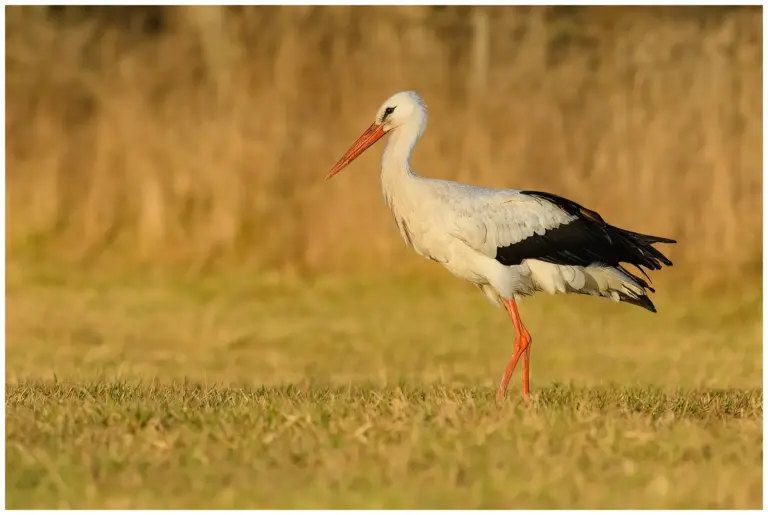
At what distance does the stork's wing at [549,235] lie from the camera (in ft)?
25.7

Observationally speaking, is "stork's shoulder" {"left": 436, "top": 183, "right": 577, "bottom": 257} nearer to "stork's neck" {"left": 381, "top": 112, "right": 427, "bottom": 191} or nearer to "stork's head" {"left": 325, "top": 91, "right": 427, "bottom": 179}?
"stork's neck" {"left": 381, "top": 112, "right": 427, "bottom": 191}

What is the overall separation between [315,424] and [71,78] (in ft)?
30.9

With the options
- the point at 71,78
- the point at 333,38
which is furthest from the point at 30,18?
the point at 333,38

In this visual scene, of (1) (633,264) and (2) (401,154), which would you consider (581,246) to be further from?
(2) (401,154)

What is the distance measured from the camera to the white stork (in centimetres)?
781

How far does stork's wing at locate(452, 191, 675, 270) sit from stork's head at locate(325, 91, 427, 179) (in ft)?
2.17

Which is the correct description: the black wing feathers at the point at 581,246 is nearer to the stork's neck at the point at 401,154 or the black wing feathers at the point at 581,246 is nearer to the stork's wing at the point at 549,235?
the stork's wing at the point at 549,235

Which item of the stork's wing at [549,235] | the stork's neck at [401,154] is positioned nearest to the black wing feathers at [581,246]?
the stork's wing at [549,235]

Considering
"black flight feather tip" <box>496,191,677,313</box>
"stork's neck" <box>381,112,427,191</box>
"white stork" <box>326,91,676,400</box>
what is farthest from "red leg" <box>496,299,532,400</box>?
"stork's neck" <box>381,112,427,191</box>

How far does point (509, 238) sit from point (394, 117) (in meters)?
1.03

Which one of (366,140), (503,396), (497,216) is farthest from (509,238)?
(366,140)

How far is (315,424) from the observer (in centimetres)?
614

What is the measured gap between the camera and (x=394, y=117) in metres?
8.30

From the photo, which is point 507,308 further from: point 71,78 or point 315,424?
point 71,78
